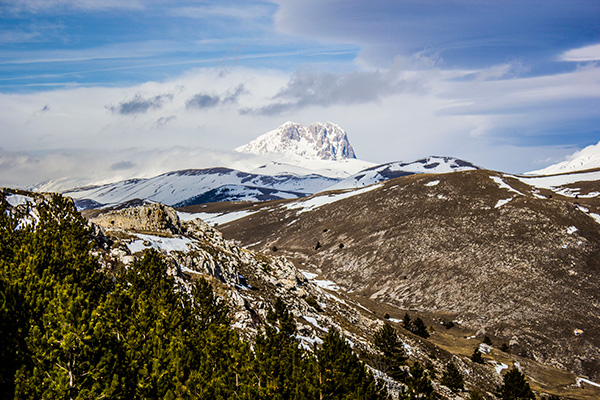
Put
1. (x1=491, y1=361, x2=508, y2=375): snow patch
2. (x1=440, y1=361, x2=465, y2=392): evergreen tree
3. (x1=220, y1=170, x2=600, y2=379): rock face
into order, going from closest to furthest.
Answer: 1. (x1=440, y1=361, x2=465, y2=392): evergreen tree
2. (x1=491, y1=361, x2=508, y2=375): snow patch
3. (x1=220, y1=170, x2=600, y2=379): rock face

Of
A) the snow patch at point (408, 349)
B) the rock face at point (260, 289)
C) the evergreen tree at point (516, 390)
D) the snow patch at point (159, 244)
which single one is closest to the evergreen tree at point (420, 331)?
the rock face at point (260, 289)

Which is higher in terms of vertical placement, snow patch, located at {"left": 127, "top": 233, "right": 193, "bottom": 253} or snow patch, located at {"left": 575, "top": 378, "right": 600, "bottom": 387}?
snow patch, located at {"left": 127, "top": 233, "right": 193, "bottom": 253}

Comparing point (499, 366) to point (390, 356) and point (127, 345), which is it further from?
point (127, 345)

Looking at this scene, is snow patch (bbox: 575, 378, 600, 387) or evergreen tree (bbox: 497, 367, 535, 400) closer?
evergreen tree (bbox: 497, 367, 535, 400)

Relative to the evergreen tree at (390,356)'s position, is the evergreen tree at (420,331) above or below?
below

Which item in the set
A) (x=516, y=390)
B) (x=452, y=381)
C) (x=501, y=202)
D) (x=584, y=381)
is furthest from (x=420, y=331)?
(x=501, y=202)

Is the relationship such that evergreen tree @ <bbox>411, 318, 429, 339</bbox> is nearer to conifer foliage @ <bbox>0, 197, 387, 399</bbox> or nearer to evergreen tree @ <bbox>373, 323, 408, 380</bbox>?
evergreen tree @ <bbox>373, 323, 408, 380</bbox>

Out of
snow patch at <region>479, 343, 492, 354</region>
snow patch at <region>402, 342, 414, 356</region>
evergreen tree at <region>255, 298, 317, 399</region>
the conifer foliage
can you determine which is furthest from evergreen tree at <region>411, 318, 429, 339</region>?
evergreen tree at <region>255, 298, 317, 399</region>

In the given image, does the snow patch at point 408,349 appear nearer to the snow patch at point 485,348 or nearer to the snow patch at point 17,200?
the snow patch at point 485,348

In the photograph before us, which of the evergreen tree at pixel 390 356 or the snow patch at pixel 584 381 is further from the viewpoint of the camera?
the snow patch at pixel 584 381

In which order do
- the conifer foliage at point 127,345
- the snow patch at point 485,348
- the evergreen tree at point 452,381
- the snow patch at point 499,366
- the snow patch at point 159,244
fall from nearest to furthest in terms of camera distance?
the conifer foliage at point 127,345
the snow patch at point 159,244
the evergreen tree at point 452,381
the snow patch at point 499,366
the snow patch at point 485,348

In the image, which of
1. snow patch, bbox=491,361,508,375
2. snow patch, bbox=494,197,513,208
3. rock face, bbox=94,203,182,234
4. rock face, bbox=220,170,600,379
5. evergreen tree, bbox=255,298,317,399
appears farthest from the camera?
snow patch, bbox=494,197,513,208

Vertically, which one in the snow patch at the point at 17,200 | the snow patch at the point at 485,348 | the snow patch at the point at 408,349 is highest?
the snow patch at the point at 17,200

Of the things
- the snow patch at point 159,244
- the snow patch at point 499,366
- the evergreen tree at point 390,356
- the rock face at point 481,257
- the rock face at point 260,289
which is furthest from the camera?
the rock face at point 481,257
